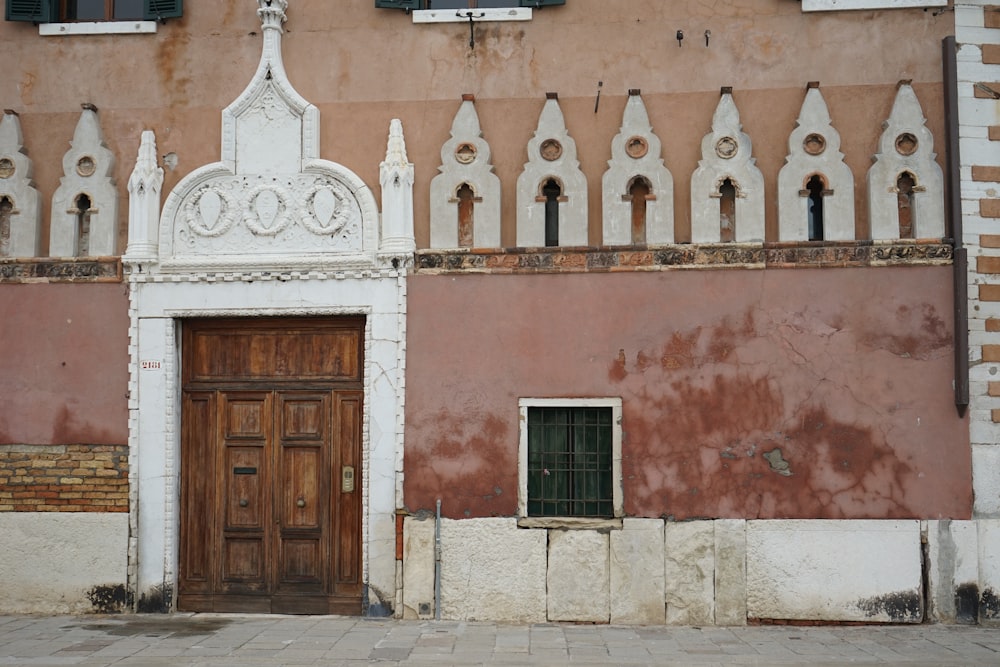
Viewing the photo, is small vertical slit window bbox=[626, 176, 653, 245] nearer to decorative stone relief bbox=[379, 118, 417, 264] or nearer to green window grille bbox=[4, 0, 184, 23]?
decorative stone relief bbox=[379, 118, 417, 264]

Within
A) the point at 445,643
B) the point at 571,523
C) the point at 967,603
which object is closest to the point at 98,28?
the point at 571,523

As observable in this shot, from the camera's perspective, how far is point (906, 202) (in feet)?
29.2

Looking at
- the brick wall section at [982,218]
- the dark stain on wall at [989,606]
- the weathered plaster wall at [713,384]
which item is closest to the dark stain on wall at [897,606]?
the dark stain on wall at [989,606]

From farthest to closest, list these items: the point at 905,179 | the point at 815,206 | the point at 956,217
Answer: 1. the point at 815,206
2. the point at 905,179
3. the point at 956,217

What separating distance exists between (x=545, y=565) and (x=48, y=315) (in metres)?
5.15

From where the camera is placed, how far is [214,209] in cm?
933

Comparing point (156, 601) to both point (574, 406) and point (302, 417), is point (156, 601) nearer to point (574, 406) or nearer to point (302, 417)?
point (302, 417)

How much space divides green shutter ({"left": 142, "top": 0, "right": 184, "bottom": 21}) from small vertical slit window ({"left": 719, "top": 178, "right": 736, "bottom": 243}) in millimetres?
5323

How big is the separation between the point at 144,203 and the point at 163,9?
1861mm

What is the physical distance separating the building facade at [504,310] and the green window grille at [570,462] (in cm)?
4

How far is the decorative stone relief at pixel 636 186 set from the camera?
897cm

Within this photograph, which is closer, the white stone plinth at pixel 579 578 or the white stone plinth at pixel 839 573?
the white stone plinth at pixel 839 573

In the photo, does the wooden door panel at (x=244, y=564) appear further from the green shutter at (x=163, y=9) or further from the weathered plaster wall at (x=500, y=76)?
the green shutter at (x=163, y=9)

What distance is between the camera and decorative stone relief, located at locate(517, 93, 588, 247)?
9023mm
